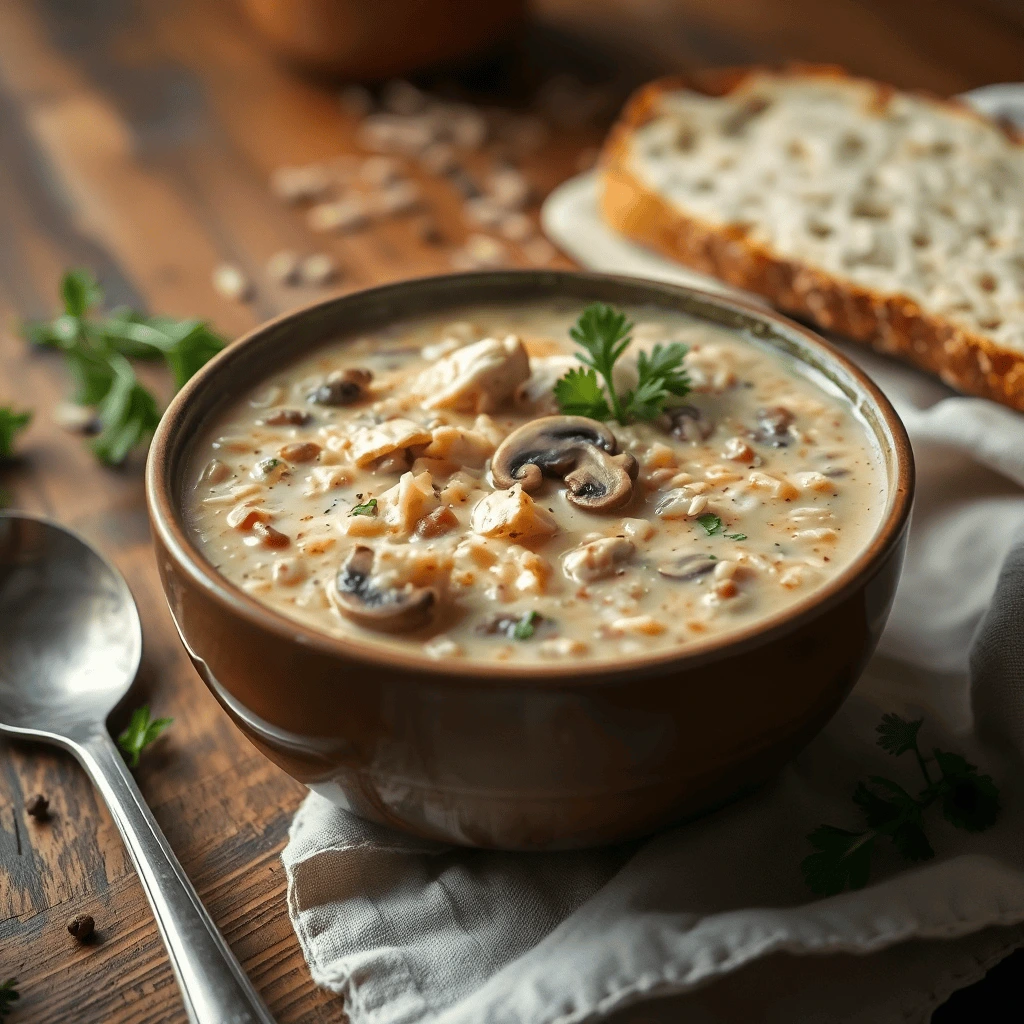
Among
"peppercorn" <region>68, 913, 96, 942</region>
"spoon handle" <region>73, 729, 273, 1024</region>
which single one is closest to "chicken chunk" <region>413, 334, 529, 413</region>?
"spoon handle" <region>73, 729, 273, 1024</region>

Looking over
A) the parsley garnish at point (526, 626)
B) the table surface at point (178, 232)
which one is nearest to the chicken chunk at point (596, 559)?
the parsley garnish at point (526, 626)

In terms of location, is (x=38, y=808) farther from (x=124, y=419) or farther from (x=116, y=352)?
(x=116, y=352)

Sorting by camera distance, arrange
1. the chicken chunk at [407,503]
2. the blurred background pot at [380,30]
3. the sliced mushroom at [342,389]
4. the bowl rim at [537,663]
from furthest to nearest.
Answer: the blurred background pot at [380,30] < the sliced mushroom at [342,389] < the chicken chunk at [407,503] < the bowl rim at [537,663]

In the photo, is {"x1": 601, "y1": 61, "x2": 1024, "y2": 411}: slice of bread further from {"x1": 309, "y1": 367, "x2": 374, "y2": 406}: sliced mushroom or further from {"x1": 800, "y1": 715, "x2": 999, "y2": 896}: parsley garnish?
{"x1": 309, "y1": 367, "x2": 374, "y2": 406}: sliced mushroom

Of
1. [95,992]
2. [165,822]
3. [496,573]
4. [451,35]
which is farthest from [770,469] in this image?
[451,35]

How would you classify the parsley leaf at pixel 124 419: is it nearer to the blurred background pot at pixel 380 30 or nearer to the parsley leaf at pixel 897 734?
the parsley leaf at pixel 897 734

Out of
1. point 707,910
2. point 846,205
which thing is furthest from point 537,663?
point 846,205
